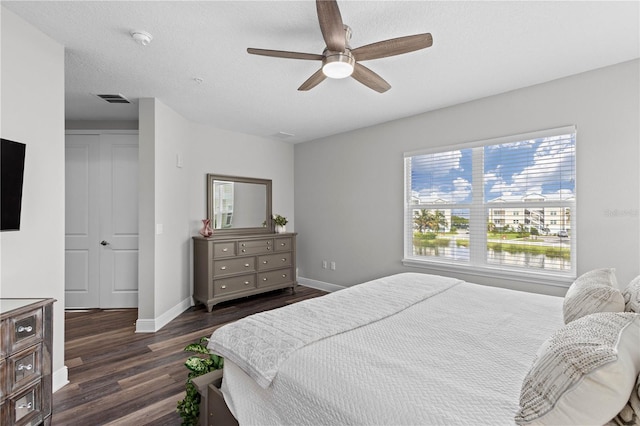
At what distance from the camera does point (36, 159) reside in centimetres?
214

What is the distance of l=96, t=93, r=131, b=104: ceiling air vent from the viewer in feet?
10.9

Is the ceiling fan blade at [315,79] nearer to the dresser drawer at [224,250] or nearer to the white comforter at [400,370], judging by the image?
the white comforter at [400,370]

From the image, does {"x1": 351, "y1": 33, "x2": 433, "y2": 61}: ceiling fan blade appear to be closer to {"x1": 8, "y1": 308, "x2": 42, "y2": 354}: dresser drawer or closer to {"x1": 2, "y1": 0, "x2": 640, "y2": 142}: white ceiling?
{"x1": 2, "y1": 0, "x2": 640, "y2": 142}: white ceiling

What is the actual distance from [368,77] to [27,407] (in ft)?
9.29

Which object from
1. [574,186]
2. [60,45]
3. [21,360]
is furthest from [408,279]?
[60,45]

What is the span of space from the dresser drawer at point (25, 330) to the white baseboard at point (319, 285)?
12.0ft

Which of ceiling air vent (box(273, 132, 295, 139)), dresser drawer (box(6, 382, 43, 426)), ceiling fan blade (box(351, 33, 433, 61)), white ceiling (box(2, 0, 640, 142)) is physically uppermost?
white ceiling (box(2, 0, 640, 142))

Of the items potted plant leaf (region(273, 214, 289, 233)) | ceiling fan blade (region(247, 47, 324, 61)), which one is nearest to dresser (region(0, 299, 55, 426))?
ceiling fan blade (region(247, 47, 324, 61))

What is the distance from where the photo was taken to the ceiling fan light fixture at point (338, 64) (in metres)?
1.90

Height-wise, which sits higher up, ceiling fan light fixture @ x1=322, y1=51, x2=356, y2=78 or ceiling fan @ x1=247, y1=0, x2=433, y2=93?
ceiling fan @ x1=247, y1=0, x2=433, y2=93

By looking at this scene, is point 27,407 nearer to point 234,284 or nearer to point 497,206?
point 234,284

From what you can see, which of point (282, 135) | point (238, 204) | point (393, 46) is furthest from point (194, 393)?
point (282, 135)

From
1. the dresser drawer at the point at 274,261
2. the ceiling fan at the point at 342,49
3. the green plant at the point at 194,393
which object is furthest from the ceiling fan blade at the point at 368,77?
the dresser drawer at the point at 274,261

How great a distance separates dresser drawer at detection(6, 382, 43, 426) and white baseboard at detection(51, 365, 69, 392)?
23.7 inches
